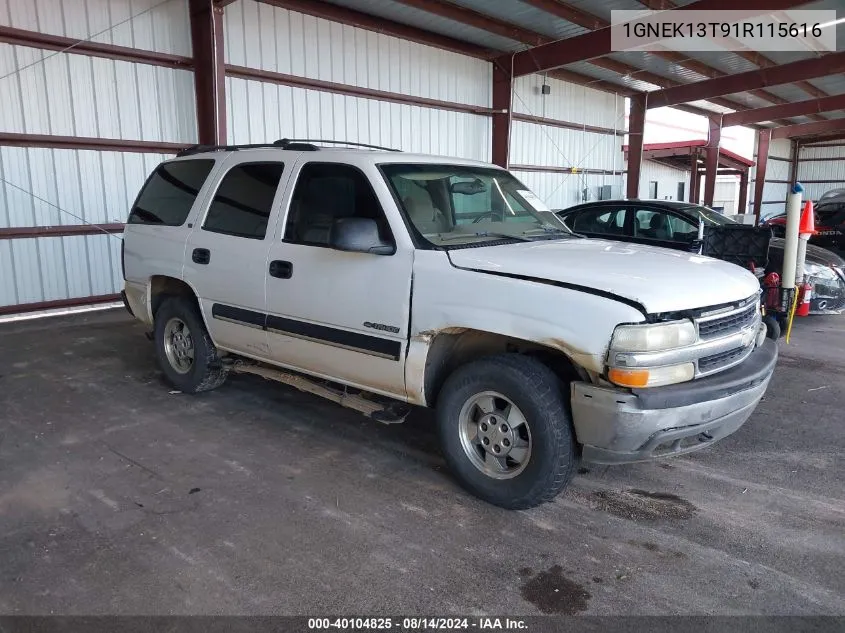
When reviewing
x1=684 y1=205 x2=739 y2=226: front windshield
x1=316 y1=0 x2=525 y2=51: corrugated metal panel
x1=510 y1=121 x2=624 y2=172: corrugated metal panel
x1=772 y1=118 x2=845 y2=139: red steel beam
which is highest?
x1=316 y1=0 x2=525 y2=51: corrugated metal panel

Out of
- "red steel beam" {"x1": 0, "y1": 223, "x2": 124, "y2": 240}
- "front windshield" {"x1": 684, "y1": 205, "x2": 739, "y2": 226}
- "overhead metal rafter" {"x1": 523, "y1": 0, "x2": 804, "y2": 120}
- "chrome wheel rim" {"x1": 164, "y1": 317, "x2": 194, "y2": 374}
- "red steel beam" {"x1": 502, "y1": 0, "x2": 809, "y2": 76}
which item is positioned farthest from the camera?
"overhead metal rafter" {"x1": 523, "y1": 0, "x2": 804, "y2": 120}

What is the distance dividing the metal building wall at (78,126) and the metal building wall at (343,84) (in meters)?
0.89

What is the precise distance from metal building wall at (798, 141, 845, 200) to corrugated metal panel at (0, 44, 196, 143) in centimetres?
3276

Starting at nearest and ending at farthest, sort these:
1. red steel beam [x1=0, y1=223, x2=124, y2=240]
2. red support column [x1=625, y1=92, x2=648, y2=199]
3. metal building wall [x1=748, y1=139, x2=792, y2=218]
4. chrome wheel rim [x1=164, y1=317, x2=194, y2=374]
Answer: chrome wheel rim [x1=164, y1=317, x2=194, y2=374] → red steel beam [x1=0, y1=223, x2=124, y2=240] → red support column [x1=625, y1=92, x2=648, y2=199] → metal building wall [x1=748, y1=139, x2=792, y2=218]

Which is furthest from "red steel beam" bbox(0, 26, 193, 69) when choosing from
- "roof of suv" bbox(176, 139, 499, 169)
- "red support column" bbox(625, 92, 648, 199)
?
"red support column" bbox(625, 92, 648, 199)

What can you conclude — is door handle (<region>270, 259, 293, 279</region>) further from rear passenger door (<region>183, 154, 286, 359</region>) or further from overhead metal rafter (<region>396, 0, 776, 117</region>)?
overhead metal rafter (<region>396, 0, 776, 117</region>)

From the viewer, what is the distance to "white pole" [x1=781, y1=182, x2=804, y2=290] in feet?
17.7

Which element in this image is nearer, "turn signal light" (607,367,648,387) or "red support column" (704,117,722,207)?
"turn signal light" (607,367,648,387)

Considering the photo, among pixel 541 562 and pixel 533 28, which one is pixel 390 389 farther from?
pixel 533 28

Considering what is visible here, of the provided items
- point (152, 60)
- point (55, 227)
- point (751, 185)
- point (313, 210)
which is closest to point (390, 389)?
point (313, 210)

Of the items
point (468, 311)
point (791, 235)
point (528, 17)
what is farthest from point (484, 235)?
point (528, 17)

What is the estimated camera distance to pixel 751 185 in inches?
1199

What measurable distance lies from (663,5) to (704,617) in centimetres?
1125

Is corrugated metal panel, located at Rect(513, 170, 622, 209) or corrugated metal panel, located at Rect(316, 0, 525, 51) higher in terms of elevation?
corrugated metal panel, located at Rect(316, 0, 525, 51)
